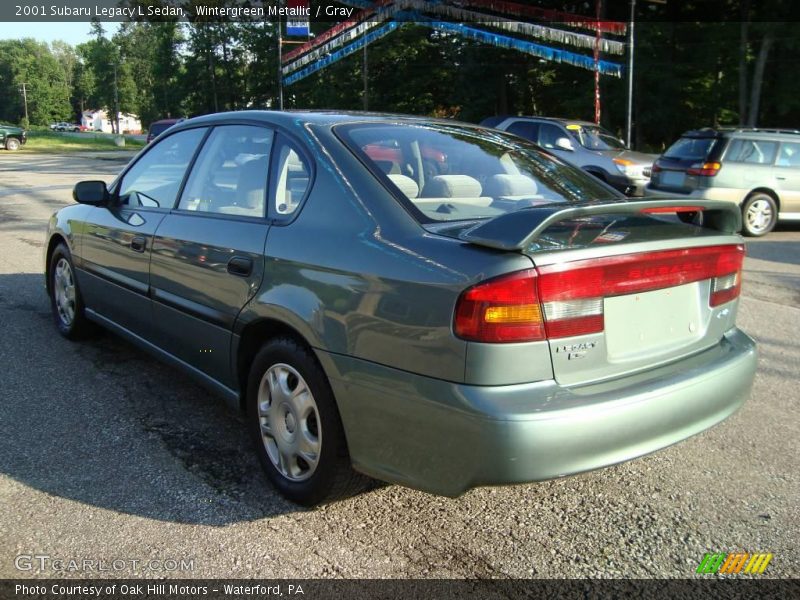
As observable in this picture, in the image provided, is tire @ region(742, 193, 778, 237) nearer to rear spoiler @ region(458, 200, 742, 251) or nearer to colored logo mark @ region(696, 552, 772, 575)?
rear spoiler @ region(458, 200, 742, 251)

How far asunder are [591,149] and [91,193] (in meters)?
11.7

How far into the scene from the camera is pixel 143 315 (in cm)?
403

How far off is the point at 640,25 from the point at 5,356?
33.1m

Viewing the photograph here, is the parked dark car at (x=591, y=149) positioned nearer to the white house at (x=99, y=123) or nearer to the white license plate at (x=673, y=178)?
the white license plate at (x=673, y=178)

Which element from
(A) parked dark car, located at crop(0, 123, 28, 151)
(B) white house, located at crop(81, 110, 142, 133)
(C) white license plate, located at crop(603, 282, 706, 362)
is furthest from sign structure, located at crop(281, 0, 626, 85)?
(B) white house, located at crop(81, 110, 142, 133)

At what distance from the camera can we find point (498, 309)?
2281 millimetres

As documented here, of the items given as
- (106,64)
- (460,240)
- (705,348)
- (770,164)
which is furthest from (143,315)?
(106,64)

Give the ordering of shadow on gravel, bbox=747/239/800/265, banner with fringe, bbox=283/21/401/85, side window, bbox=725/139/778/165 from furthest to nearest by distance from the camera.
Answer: banner with fringe, bbox=283/21/401/85 < side window, bbox=725/139/778/165 < shadow on gravel, bbox=747/239/800/265

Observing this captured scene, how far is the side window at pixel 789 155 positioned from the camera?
11.2 metres

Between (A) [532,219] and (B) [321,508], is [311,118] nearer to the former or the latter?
(A) [532,219]

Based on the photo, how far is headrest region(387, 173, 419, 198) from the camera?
2.90 meters

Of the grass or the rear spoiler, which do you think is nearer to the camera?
the rear spoiler

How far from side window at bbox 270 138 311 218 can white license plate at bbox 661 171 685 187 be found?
30.5 ft

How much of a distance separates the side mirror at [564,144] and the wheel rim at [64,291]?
11063mm
